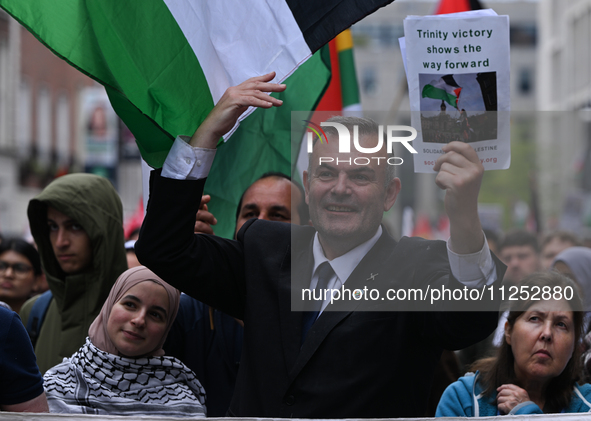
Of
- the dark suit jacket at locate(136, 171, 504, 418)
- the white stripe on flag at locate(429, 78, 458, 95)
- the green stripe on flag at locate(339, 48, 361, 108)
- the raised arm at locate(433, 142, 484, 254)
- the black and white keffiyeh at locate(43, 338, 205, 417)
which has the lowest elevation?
the black and white keffiyeh at locate(43, 338, 205, 417)

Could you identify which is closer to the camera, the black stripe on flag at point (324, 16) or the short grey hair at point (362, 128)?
the short grey hair at point (362, 128)

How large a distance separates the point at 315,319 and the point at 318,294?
0.09m

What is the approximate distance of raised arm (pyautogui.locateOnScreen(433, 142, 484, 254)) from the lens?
2326mm

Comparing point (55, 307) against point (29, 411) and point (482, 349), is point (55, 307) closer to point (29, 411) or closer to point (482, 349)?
point (29, 411)

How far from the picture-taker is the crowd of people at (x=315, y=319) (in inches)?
98.6

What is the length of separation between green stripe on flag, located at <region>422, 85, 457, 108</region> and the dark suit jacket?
470mm

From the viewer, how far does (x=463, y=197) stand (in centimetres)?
233

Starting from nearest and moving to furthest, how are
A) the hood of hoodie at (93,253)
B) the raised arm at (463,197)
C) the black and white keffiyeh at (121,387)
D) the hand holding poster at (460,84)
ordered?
the raised arm at (463,197), the hand holding poster at (460,84), the black and white keffiyeh at (121,387), the hood of hoodie at (93,253)

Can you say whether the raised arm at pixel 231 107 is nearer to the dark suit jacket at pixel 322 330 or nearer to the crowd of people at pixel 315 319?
the crowd of people at pixel 315 319

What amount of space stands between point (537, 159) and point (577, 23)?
883 centimetres

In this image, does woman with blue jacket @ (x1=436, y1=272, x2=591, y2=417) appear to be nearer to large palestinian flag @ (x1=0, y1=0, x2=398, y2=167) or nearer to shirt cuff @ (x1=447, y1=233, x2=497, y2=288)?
shirt cuff @ (x1=447, y1=233, x2=497, y2=288)

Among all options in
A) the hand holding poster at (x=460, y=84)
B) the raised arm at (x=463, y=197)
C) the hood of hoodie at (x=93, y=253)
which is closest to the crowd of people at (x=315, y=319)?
the raised arm at (x=463, y=197)

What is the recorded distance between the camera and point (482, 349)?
383 centimetres

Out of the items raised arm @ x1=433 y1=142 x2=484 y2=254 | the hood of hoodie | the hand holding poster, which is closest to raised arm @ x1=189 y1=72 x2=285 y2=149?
the hand holding poster
